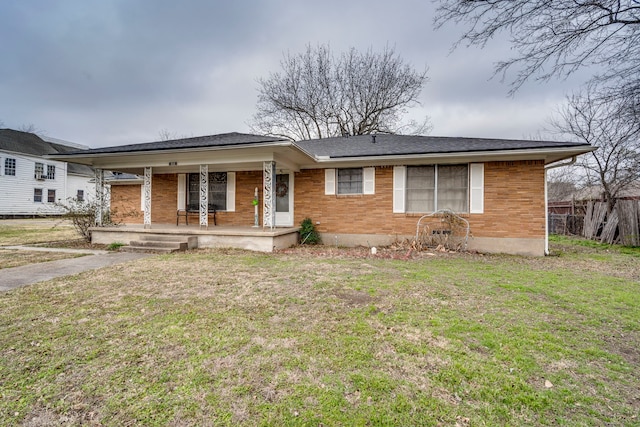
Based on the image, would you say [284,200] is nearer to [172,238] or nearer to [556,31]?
[172,238]

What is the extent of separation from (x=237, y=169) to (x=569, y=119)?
51.7ft

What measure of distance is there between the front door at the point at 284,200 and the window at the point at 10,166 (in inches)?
935

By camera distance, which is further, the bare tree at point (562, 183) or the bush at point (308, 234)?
the bare tree at point (562, 183)

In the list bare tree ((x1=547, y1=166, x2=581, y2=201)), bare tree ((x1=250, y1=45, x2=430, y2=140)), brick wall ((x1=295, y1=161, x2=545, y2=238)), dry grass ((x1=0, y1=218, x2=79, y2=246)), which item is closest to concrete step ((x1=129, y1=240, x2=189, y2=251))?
brick wall ((x1=295, y1=161, x2=545, y2=238))

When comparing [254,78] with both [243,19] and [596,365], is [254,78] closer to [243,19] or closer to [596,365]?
[243,19]

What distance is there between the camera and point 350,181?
9.45 meters

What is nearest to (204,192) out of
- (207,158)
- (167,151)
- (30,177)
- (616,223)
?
(207,158)

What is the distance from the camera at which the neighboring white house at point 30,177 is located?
69.9 ft

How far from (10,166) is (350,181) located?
2643 cm

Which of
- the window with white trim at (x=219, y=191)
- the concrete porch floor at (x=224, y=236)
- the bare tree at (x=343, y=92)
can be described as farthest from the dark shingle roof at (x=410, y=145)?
the bare tree at (x=343, y=92)

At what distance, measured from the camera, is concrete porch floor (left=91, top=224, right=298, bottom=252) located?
7.98 m

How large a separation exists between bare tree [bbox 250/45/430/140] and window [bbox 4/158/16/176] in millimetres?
18448

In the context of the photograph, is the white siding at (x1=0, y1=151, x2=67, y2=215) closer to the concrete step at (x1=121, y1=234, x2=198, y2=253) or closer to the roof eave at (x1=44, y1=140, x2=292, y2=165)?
the roof eave at (x1=44, y1=140, x2=292, y2=165)

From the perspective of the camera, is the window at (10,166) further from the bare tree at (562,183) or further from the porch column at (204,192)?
the bare tree at (562,183)
